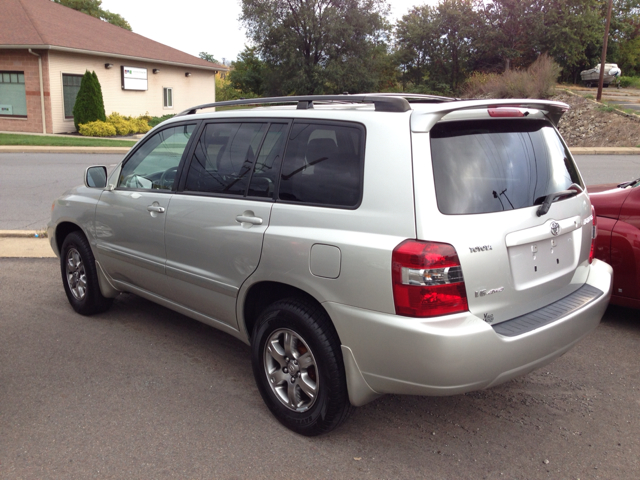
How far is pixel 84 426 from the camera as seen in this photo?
349 centimetres

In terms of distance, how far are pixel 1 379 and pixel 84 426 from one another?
1014 millimetres

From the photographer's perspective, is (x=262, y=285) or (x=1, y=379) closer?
(x=262, y=285)

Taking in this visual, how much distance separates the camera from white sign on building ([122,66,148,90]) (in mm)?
29359

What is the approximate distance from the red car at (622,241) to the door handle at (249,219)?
3019 mm

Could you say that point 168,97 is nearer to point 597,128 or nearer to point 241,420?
point 597,128

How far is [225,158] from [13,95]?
26.0 metres

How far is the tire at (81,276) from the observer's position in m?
5.13

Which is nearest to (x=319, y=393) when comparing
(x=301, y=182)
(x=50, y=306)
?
(x=301, y=182)

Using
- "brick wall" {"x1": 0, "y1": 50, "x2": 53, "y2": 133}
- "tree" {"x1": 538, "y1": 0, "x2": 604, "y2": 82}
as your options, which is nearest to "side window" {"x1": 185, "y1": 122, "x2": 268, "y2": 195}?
"brick wall" {"x1": 0, "y1": 50, "x2": 53, "y2": 133}

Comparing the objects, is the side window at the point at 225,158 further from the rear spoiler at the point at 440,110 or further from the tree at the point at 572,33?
the tree at the point at 572,33

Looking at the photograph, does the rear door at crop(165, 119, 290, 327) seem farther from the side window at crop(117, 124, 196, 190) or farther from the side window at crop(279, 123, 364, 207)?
the side window at crop(117, 124, 196, 190)

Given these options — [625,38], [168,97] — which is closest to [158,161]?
[168,97]

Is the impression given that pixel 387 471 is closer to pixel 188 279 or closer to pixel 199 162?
pixel 188 279

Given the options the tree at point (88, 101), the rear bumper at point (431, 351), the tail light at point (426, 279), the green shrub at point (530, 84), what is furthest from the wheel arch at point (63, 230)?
the green shrub at point (530, 84)
